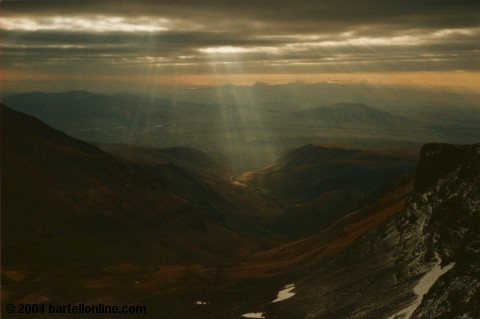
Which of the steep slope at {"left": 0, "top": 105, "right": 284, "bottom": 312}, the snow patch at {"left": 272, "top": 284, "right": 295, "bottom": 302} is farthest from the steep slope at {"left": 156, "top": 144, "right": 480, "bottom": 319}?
the steep slope at {"left": 0, "top": 105, "right": 284, "bottom": 312}

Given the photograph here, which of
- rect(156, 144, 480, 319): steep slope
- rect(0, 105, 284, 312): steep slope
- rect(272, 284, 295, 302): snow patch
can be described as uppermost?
rect(156, 144, 480, 319): steep slope

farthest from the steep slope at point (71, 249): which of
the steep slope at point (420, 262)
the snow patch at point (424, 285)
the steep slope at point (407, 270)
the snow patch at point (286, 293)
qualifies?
the snow patch at point (424, 285)

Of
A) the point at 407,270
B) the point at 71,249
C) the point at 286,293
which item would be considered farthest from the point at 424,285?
the point at 71,249

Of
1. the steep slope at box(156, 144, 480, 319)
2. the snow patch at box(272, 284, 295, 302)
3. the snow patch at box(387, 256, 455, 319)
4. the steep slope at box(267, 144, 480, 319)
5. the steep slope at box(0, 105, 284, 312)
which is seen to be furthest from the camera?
the steep slope at box(0, 105, 284, 312)

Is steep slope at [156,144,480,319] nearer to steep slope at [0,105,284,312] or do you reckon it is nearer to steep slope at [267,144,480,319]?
steep slope at [267,144,480,319]

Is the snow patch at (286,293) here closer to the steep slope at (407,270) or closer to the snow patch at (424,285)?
the steep slope at (407,270)

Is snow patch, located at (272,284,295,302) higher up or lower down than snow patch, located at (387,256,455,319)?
lower down

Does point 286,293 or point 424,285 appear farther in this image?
point 286,293

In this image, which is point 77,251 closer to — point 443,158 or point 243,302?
point 243,302

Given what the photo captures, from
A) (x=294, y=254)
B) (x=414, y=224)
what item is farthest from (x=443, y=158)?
(x=294, y=254)

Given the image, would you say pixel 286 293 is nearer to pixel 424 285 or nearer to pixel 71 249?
pixel 424 285

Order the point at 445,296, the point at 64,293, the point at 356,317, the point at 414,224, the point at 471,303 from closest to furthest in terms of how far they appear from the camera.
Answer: the point at 471,303 < the point at 445,296 < the point at 356,317 < the point at 414,224 < the point at 64,293
